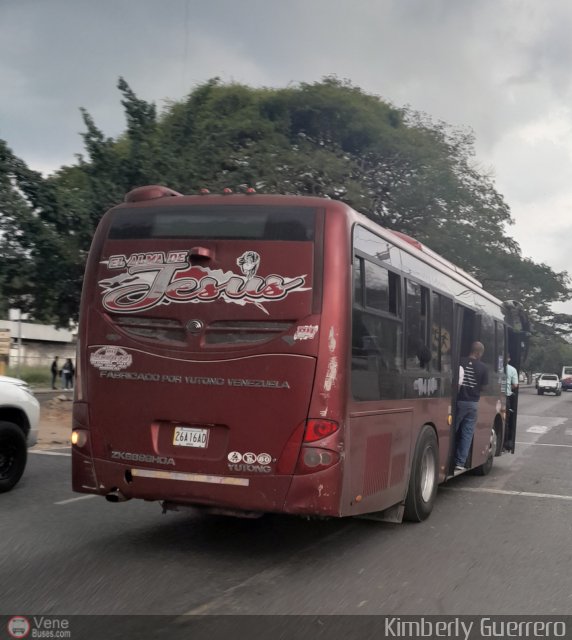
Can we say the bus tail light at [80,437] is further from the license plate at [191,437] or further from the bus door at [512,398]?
the bus door at [512,398]

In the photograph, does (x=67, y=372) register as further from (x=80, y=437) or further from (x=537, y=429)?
(x=80, y=437)

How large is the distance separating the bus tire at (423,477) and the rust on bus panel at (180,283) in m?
2.59

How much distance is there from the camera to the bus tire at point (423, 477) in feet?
23.4

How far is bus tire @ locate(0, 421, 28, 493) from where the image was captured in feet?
Result: 26.9

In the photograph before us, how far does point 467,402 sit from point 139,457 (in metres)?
4.93

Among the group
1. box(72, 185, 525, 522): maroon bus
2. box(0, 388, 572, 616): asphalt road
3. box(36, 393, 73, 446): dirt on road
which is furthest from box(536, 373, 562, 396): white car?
box(72, 185, 525, 522): maroon bus

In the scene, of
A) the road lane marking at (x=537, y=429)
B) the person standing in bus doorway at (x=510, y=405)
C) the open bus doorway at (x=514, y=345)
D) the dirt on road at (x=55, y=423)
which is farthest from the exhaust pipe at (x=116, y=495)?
the road lane marking at (x=537, y=429)

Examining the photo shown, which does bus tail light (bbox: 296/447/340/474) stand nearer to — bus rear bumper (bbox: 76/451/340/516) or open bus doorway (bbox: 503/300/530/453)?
bus rear bumper (bbox: 76/451/340/516)

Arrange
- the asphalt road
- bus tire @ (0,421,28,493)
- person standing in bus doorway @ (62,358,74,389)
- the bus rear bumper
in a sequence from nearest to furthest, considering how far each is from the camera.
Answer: the asphalt road → the bus rear bumper → bus tire @ (0,421,28,493) → person standing in bus doorway @ (62,358,74,389)

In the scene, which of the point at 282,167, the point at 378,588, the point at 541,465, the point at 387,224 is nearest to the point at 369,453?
the point at 378,588

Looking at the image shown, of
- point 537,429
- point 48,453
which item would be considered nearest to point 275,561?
point 48,453

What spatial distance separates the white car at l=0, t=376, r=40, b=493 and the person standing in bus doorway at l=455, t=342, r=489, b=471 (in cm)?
511

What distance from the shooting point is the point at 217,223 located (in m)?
5.84

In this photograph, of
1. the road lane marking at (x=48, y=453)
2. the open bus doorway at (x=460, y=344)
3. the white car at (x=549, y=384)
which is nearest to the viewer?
the open bus doorway at (x=460, y=344)
